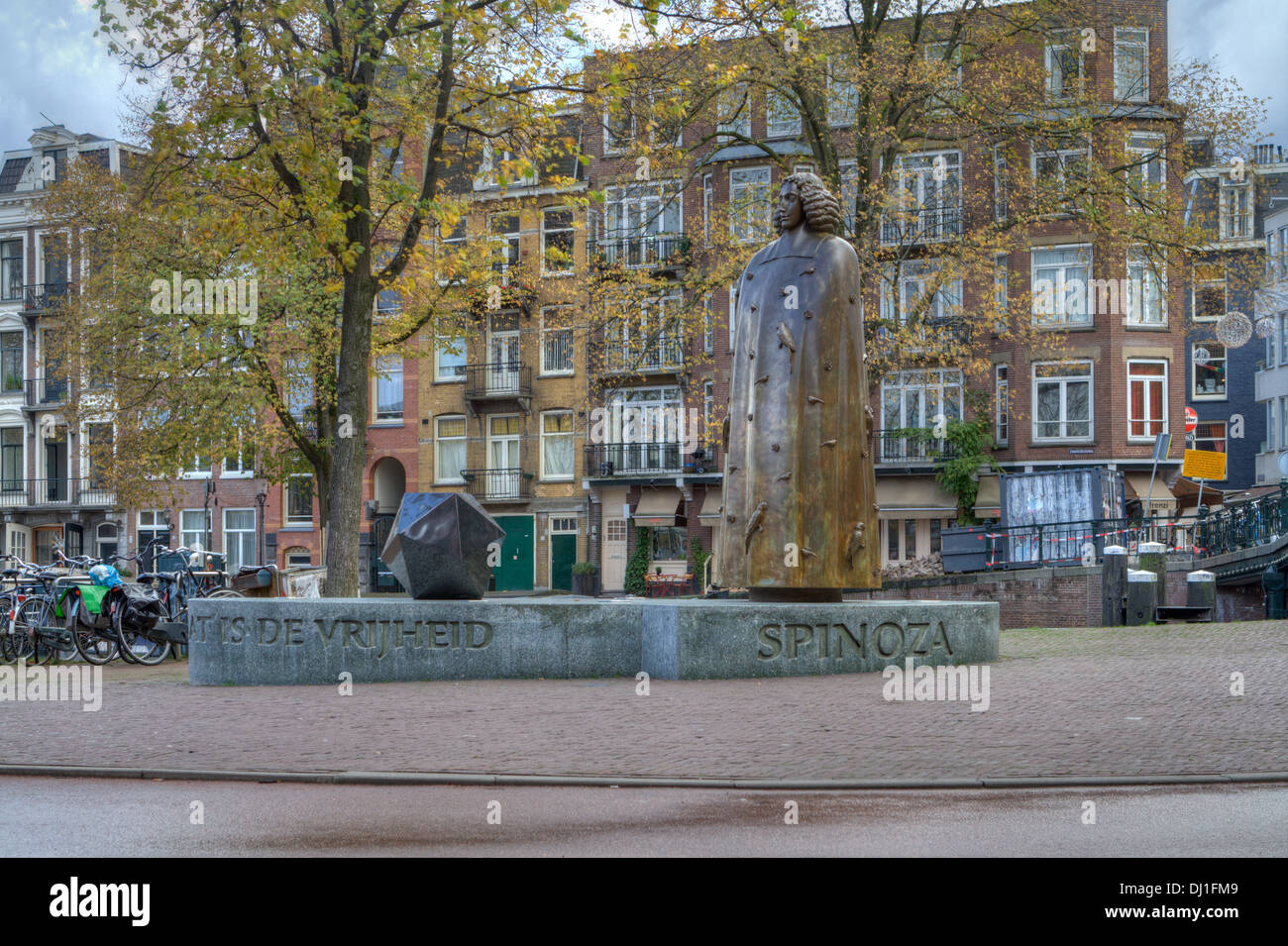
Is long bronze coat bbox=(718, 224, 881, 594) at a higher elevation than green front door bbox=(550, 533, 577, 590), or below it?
higher

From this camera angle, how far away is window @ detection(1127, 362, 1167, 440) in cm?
4384

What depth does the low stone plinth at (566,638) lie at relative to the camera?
14.6m

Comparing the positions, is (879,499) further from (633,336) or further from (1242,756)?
(1242,756)

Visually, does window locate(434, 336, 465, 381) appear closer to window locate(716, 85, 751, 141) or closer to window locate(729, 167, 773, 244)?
window locate(729, 167, 773, 244)

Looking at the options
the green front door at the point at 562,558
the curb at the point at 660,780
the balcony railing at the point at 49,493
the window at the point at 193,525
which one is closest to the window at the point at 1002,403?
the green front door at the point at 562,558

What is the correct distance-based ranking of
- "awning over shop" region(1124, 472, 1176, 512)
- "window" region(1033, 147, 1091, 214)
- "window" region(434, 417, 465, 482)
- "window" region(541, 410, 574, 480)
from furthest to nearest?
"window" region(434, 417, 465, 482) → "window" region(541, 410, 574, 480) → "awning over shop" region(1124, 472, 1176, 512) → "window" region(1033, 147, 1091, 214)

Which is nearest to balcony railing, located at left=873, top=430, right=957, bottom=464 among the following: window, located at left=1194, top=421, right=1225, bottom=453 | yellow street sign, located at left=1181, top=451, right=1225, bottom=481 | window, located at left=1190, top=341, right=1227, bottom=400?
yellow street sign, located at left=1181, top=451, right=1225, bottom=481

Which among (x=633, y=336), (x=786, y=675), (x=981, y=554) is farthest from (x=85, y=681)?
(x=981, y=554)

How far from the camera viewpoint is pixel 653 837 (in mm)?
6895

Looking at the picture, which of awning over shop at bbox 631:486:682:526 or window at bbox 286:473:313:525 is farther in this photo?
window at bbox 286:473:313:525

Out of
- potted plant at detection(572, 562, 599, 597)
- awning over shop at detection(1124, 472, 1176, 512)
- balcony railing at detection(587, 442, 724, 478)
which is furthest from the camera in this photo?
potted plant at detection(572, 562, 599, 597)

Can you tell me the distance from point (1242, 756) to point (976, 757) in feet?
5.44

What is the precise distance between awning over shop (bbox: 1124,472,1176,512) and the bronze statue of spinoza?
29.6 meters

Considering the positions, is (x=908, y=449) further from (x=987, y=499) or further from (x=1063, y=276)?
(x=1063, y=276)
